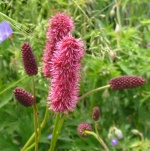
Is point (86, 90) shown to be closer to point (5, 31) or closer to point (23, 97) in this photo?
point (5, 31)

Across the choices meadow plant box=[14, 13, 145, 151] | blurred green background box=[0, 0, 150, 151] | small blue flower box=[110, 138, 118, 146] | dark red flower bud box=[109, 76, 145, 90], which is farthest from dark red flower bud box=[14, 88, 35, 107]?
small blue flower box=[110, 138, 118, 146]

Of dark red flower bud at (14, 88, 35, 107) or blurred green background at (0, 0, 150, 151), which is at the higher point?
dark red flower bud at (14, 88, 35, 107)

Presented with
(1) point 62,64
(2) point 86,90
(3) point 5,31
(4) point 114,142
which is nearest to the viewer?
Answer: (1) point 62,64

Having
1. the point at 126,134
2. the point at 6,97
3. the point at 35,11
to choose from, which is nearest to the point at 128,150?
the point at 126,134

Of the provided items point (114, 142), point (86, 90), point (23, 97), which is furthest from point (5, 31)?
point (23, 97)

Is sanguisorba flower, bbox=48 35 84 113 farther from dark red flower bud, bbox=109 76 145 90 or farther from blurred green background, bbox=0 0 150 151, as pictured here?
blurred green background, bbox=0 0 150 151

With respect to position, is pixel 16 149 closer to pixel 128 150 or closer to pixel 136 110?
pixel 128 150

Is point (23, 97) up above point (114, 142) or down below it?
above

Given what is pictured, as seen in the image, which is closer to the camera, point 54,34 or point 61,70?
point 61,70
